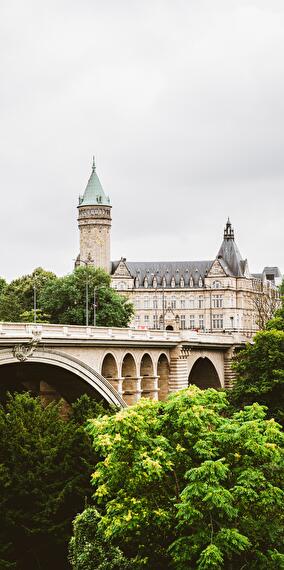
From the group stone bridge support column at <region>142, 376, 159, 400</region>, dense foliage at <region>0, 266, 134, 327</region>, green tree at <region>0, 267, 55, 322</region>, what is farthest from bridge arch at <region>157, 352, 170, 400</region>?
green tree at <region>0, 267, 55, 322</region>

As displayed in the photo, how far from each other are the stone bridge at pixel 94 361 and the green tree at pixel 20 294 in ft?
135

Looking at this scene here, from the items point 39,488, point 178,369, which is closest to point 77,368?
point 39,488

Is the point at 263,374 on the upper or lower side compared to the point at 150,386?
upper

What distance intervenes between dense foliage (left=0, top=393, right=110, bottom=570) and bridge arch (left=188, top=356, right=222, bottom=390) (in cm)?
4071

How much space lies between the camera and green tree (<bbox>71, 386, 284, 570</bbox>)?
31.3m

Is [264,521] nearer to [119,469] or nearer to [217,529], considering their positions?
[217,529]

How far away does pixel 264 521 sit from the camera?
32.9 meters

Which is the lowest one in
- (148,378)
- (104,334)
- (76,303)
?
(148,378)

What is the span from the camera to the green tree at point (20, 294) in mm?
121500

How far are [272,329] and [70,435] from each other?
21780 millimetres

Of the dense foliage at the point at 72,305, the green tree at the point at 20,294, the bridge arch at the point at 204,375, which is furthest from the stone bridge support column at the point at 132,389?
the green tree at the point at 20,294

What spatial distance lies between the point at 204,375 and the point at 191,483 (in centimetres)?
5934

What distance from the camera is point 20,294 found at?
13888cm

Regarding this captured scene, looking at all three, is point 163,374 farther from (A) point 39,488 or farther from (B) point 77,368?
(A) point 39,488
